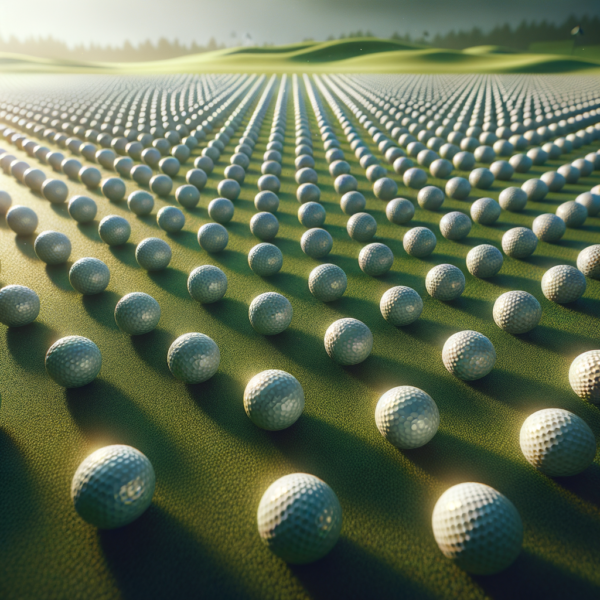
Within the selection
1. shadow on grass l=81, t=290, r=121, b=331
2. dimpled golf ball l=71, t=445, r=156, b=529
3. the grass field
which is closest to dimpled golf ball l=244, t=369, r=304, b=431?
dimpled golf ball l=71, t=445, r=156, b=529

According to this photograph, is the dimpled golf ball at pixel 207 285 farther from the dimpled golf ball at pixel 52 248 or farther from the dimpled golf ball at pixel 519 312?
the dimpled golf ball at pixel 519 312

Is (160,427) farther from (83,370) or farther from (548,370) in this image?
(548,370)

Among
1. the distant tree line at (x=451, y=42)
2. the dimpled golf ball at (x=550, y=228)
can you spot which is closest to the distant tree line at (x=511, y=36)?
the distant tree line at (x=451, y=42)

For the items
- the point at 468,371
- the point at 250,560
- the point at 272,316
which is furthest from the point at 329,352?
the point at 250,560

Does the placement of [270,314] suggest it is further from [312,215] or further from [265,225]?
[312,215]

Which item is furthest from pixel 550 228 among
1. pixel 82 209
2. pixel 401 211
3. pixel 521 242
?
pixel 82 209

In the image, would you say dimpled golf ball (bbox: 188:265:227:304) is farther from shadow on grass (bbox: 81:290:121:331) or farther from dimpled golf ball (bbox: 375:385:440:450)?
dimpled golf ball (bbox: 375:385:440:450)
